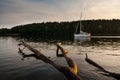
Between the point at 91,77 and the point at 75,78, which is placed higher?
the point at 75,78

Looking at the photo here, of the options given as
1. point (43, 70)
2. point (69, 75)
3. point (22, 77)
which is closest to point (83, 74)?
point (43, 70)

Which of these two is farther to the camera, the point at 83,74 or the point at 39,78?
the point at 83,74

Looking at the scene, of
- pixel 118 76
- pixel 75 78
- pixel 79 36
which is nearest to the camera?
pixel 75 78

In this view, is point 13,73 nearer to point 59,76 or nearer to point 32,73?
point 32,73

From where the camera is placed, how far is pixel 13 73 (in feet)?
56.0

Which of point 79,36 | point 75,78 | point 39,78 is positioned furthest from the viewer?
point 79,36

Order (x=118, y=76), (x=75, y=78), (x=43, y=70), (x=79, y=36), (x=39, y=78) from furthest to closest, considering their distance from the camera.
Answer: (x=79, y=36)
(x=43, y=70)
(x=39, y=78)
(x=118, y=76)
(x=75, y=78)

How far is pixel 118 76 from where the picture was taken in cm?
1079

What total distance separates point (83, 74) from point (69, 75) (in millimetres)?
7995

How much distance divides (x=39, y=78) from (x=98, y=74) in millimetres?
4841

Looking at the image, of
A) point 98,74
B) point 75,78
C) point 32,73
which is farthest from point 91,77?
point 75,78

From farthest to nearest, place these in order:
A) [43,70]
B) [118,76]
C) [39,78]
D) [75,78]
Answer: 1. [43,70]
2. [39,78]
3. [118,76]
4. [75,78]

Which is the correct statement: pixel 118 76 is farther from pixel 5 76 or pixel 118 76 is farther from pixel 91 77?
pixel 5 76

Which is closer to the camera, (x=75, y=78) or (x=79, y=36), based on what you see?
(x=75, y=78)
